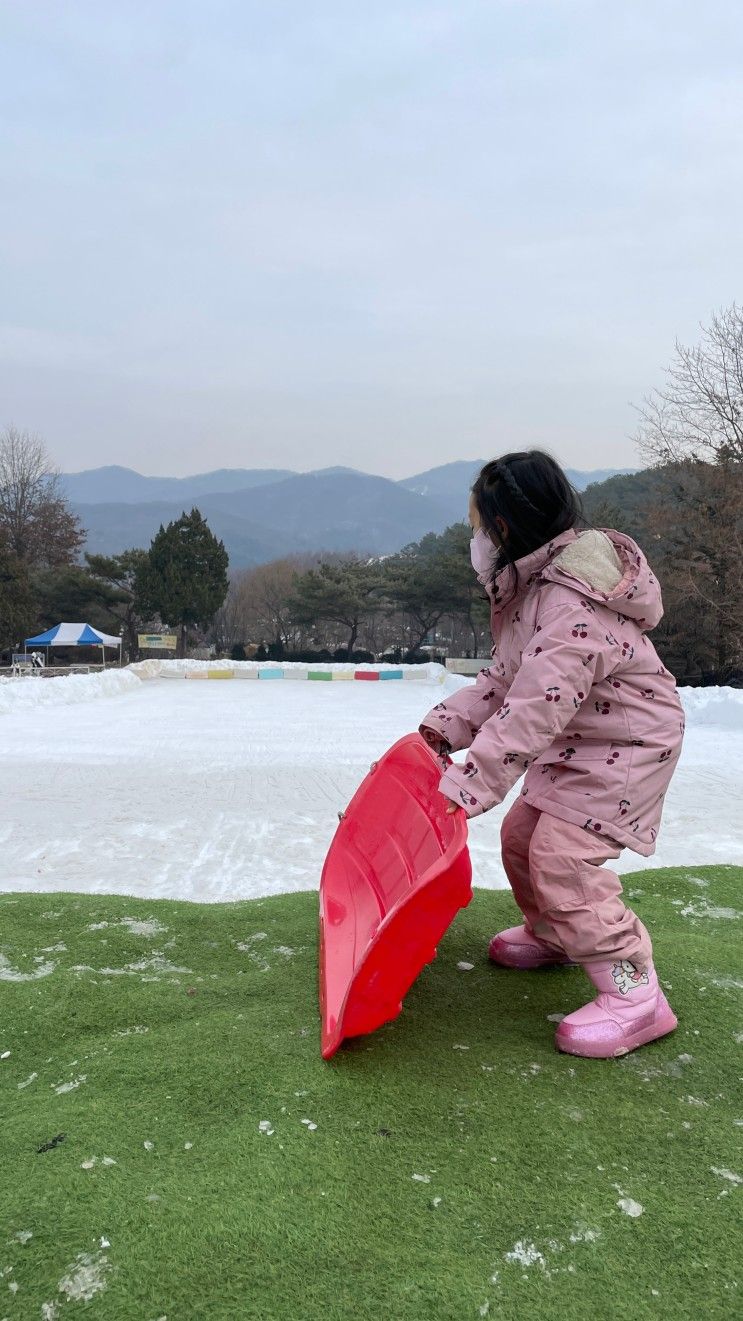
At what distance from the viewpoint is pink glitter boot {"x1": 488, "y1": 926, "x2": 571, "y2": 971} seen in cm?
259

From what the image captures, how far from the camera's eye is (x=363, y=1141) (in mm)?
1656

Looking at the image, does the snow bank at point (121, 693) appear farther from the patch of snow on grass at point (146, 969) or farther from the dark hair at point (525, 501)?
the dark hair at point (525, 501)

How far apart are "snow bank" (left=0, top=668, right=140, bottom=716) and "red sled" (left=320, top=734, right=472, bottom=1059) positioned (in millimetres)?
13075

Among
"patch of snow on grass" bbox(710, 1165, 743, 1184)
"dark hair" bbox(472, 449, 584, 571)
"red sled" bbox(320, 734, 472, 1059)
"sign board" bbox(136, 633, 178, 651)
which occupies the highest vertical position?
"dark hair" bbox(472, 449, 584, 571)

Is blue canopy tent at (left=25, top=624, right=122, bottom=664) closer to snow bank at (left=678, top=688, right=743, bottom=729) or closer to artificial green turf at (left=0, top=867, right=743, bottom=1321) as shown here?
snow bank at (left=678, top=688, right=743, bottom=729)

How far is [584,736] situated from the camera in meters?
2.14

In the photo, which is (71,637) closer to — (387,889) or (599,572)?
(387,889)

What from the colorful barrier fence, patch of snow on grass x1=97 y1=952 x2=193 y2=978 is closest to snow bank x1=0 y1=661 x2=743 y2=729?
the colorful barrier fence

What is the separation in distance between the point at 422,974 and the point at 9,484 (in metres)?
52.5

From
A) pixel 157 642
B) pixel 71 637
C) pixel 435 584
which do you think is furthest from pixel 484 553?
pixel 435 584

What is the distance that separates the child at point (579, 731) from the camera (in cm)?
199

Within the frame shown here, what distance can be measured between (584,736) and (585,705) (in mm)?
76

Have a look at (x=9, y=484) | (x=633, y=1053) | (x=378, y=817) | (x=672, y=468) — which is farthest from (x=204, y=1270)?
(x=9, y=484)

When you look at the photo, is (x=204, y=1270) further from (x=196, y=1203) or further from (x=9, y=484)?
(x=9, y=484)
